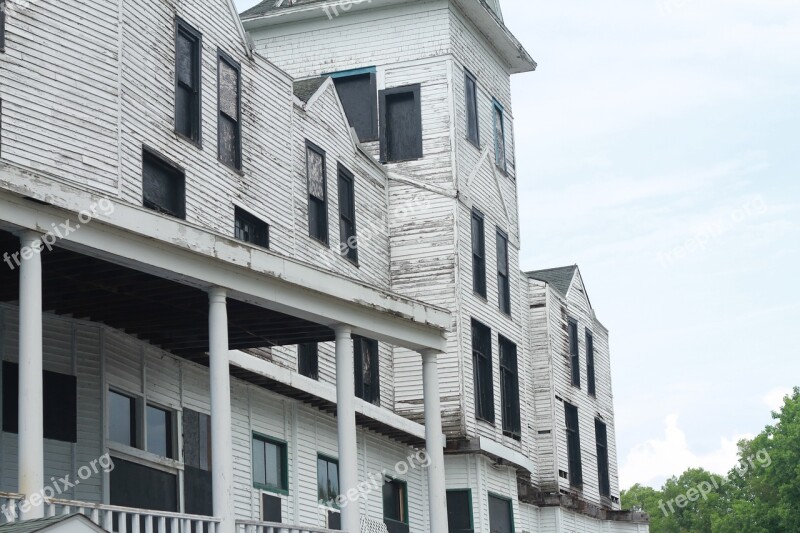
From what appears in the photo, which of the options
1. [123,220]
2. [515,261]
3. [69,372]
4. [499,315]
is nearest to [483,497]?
[499,315]

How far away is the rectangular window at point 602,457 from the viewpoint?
4416 centimetres

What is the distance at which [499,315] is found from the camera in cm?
3525

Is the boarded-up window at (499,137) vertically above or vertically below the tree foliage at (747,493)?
above

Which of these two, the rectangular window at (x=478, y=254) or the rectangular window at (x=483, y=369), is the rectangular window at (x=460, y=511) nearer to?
the rectangular window at (x=483, y=369)

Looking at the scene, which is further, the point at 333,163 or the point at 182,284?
the point at 333,163

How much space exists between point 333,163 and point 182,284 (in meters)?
12.0

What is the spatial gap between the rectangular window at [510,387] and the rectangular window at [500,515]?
178 cm

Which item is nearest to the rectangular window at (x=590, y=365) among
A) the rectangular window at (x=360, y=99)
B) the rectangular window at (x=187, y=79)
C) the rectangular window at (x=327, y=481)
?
the rectangular window at (x=360, y=99)

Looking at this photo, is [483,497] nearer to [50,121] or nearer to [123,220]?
[50,121]

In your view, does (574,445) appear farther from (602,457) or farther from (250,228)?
(250,228)

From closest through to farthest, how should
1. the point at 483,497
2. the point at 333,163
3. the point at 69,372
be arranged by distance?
1. the point at 69,372
2. the point at 333,163
3. the point at 483,497

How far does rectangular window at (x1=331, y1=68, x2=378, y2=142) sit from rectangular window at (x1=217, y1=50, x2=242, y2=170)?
7875 millimetres

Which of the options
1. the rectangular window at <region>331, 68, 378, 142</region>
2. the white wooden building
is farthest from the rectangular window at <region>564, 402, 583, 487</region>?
the rectangular window at <region>331, 68, 378, 142</region>

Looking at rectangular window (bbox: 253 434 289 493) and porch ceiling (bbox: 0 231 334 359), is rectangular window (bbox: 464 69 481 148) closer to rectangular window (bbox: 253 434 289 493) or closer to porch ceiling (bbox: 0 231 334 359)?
rectangular window (bbox: 253 434 289 493)
